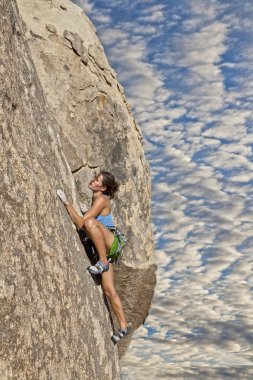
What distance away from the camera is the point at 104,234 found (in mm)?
12133

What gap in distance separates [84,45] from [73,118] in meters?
2.36

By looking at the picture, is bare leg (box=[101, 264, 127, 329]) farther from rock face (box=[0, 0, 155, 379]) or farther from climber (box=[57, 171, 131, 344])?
rock face (box=[0, 0, 155, 379])

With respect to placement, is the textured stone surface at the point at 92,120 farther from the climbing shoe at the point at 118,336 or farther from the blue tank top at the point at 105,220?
the climbing shoe at the point at 118,336

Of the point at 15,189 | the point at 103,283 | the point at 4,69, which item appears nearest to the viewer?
the point at 15,189

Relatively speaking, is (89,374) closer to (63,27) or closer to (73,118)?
(73,118)

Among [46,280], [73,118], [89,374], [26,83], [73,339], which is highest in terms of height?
[26,83]

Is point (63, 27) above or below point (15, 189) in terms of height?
above

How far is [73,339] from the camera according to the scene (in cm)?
938

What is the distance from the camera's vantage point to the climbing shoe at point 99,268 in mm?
11281

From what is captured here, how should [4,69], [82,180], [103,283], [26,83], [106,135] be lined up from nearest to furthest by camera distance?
[4,69] < [26,83] < [103,283] < [82,180] < [106,135]

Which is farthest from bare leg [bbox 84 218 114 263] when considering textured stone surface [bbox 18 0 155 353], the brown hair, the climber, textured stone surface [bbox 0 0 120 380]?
textured stone surface [bbox 18 0 155 353]

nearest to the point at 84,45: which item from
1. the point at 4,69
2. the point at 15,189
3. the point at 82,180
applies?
the point at 82,180

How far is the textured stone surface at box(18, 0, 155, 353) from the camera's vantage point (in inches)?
621

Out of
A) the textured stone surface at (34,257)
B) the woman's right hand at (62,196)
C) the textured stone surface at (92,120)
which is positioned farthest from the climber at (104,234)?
the textured stone surface at (92,120)
